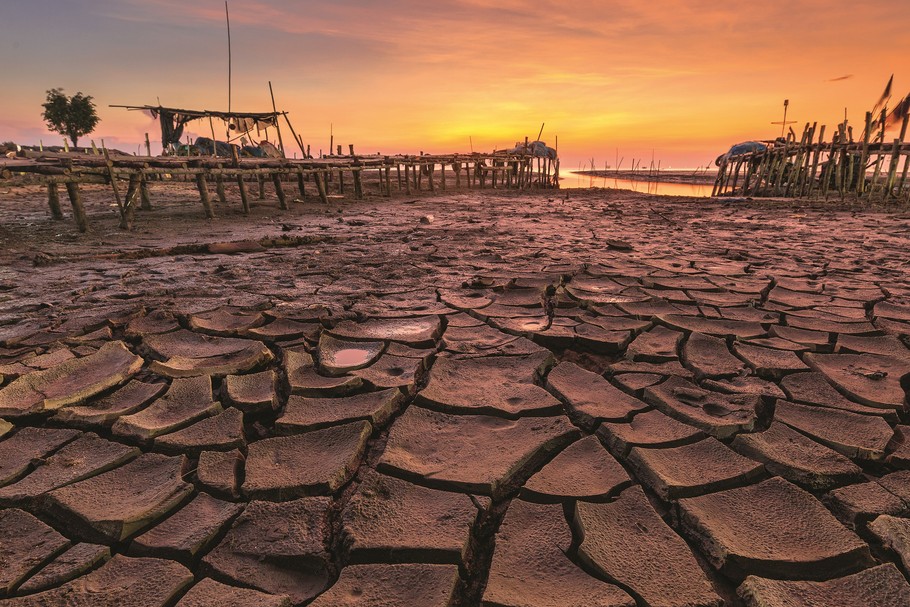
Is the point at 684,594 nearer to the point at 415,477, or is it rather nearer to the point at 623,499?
the point at 623,499

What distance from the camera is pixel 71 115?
28156 millimetres

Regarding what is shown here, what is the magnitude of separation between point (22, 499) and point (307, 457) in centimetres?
89

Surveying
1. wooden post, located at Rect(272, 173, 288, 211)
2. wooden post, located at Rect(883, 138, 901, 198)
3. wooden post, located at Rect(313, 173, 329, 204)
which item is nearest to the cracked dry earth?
wooden post, located at Rect(272, 173, 288, 211)

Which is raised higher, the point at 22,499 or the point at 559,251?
the point at 559,251

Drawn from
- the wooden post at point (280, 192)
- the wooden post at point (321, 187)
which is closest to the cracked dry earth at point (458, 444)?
the wooden post at point (280, 192)

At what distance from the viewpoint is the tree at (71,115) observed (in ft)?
91.1

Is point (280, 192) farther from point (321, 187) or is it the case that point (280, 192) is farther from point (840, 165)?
point (840, 165)

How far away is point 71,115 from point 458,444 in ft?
123

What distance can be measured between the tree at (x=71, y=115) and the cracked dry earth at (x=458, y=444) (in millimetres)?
33363

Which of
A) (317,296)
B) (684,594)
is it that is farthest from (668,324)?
(317,296)

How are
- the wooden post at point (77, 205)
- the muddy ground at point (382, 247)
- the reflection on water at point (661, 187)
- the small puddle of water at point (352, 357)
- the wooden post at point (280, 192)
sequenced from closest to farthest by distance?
the small puddle of water at point (352, 357) < the muddy ground at point (382, 247) < the wooden post at point (77, 205) < the wooden post at point (280, 192) < the reflection on water at point (661, 187)

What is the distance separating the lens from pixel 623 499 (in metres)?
1.45

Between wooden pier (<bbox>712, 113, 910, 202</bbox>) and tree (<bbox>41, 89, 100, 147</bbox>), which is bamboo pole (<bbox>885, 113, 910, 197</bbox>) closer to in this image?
wooden pier (<bbox>712, 113, 910, 202</bbox>)

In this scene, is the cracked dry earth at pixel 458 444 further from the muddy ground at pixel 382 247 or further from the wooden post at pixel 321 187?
the wooden post at pixel 321 187
